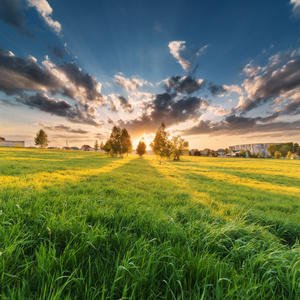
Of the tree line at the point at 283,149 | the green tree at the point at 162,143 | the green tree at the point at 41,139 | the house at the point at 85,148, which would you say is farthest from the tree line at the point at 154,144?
the house at the point at 85,148

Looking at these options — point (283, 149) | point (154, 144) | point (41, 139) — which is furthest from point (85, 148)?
point (283, 149)

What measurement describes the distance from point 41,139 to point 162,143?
79.8 metres

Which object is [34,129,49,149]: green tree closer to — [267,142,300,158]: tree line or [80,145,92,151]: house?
[80,145,92,151]: house

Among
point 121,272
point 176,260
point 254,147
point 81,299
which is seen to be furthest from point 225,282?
point 254,147

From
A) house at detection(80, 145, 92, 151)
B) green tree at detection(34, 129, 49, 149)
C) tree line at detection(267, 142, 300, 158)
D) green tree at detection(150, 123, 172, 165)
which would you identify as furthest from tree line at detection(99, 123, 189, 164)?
house at detection(80, 145, 92, 151)

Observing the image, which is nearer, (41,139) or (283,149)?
(41,139)

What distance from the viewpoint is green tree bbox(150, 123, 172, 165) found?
3422 centimetres

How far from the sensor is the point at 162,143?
3425 centimetres

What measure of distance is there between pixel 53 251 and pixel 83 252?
0.40 meters

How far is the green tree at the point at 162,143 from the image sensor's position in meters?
34.2

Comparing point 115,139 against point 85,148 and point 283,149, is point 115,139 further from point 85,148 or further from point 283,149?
point 283,149

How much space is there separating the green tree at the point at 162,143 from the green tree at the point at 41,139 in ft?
253

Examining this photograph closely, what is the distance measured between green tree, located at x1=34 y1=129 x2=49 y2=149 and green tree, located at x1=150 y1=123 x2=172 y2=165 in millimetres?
77086

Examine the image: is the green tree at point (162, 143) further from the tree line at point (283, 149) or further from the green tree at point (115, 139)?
the tree line at point (283, 149)
